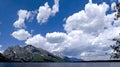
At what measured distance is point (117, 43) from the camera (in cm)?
6069

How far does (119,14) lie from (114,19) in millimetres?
1936

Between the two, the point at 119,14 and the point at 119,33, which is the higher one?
the point at 119,14

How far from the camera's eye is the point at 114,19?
6138cm

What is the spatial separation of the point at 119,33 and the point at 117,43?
3.05 metres

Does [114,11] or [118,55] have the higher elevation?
[114,11]

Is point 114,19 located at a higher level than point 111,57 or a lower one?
higher

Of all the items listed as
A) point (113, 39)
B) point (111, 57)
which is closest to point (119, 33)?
point (113, 39)

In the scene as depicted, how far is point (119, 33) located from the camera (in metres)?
62.1

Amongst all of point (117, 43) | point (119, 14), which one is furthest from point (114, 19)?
point (117, 43)

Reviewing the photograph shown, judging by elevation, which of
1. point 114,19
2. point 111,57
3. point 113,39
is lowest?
point 111,57

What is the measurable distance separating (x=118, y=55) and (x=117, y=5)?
42.0 ft

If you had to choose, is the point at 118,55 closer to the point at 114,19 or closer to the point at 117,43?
the point at 117,43

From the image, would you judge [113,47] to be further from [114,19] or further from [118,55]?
[114,19]

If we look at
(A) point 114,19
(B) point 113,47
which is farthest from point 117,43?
(A) point 114,19
